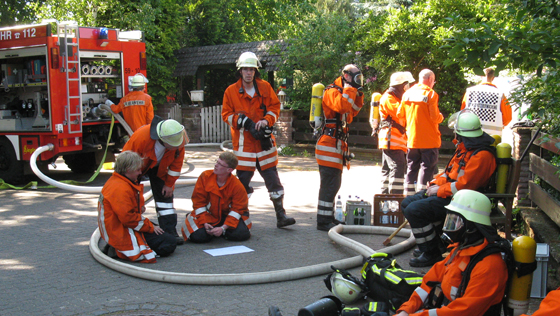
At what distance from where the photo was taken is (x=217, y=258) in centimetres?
514

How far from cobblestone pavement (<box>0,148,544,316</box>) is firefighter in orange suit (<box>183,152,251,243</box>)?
0.47 ft

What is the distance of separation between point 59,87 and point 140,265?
527 cm

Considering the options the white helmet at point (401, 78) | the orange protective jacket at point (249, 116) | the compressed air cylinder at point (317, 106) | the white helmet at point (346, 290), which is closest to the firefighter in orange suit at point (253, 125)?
the orange protective jacket at point (249, 116)

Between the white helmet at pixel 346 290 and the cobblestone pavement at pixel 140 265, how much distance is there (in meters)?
0.28

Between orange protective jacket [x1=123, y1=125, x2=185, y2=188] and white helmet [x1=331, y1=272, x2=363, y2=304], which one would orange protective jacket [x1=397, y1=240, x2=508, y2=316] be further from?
orange protective jacket [x1=123, y1=125, x2=185, y2=188]

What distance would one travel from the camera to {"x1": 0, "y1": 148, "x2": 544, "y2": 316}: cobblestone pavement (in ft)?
13.0

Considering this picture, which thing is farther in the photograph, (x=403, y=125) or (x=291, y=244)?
(x=403, y=125)

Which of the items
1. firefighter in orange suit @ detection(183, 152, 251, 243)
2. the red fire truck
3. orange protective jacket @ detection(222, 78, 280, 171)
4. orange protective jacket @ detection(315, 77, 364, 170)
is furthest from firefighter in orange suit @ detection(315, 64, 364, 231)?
the red fire truck

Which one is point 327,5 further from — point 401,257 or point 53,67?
point 401,257

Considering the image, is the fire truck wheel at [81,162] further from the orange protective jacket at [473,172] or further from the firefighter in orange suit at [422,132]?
the orange protective jacket at [473,172]

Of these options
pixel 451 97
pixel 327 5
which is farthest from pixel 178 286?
pixel 327 5

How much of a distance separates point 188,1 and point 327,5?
57.1 feet

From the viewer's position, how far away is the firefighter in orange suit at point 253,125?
613 cm

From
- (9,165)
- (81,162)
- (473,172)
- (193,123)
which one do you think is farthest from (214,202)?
(193,123)
